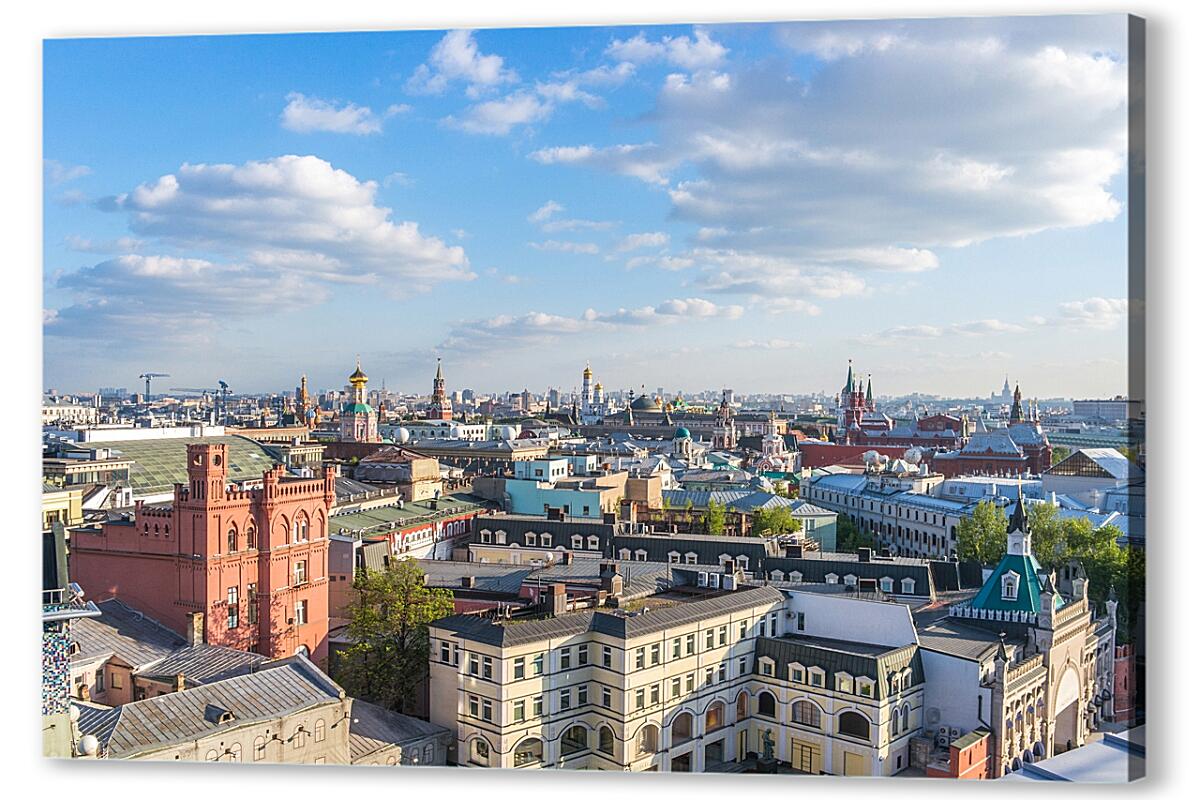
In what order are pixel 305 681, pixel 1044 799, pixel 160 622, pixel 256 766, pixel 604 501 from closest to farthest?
1. pixel 1044 799
2. pixel 256 766
3. pixel 305 681
4. pixel 160 622
5. pixel 604 501

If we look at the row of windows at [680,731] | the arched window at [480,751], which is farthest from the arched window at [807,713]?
the arched window at [480,751]

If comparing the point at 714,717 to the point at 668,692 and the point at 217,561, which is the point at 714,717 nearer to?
the point at 668,692

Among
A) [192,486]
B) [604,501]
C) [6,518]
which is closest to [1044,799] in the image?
[6,518]

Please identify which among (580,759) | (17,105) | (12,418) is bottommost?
(580,759)

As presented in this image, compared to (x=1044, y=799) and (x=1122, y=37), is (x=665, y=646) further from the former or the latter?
(x=1122, y=37)

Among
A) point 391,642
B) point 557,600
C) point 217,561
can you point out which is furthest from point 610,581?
point 217,561

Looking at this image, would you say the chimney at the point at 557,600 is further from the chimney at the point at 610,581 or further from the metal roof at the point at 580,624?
the chimney at the point at 610,581
